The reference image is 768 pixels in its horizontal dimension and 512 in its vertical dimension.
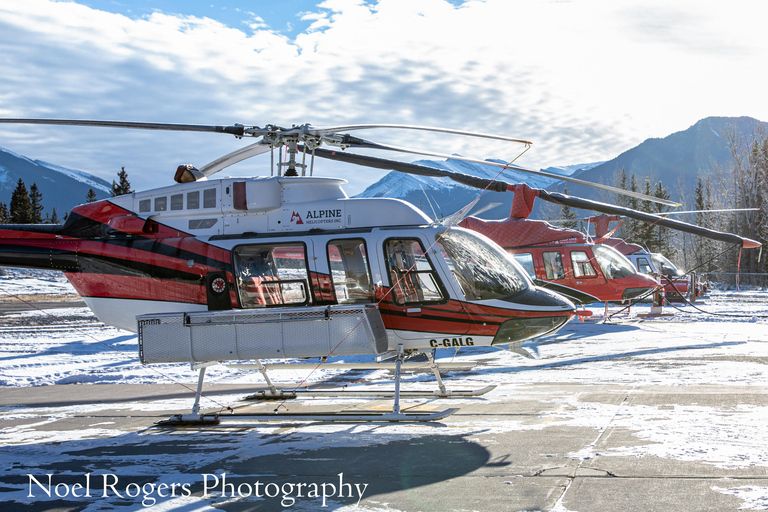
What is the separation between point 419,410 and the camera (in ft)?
28.3

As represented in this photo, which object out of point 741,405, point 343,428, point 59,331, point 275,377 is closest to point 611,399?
point 741,405

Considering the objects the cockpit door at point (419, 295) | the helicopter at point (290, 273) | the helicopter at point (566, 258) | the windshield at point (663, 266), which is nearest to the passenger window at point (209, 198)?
the helicopter at point (290, 273)

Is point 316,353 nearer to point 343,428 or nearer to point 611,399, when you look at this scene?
point 343,428

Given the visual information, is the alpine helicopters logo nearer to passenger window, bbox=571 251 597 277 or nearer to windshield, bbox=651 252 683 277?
passenger window, bbox=571 251 597 277

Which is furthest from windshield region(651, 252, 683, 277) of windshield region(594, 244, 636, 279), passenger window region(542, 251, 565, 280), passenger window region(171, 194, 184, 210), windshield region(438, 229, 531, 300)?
passenger window region(171, 194, 184, 210)

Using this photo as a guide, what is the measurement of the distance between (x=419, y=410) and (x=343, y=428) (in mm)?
1127

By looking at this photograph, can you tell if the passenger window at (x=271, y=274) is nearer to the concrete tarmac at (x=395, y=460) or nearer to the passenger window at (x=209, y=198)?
the passenger window at (x=209, y=198)

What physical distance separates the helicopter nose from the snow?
1062mm

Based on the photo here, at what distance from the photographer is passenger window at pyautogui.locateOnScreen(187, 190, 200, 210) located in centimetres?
902

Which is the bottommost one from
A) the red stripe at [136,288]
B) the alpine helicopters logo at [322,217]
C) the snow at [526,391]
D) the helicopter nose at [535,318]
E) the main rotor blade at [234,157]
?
the snow at [526,391]

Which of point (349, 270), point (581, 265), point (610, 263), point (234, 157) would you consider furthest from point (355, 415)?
point (610, 263)

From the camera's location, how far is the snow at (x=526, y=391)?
6.27 m

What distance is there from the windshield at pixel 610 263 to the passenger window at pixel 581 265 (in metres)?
0.29

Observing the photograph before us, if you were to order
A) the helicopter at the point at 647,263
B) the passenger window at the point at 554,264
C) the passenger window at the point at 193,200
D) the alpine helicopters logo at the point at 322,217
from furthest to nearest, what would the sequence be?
1. the helicopter at the point at 647,263
2. the passenger window at the point at 554,264
3. the passenger window at the point at 193,200
4. the alpine helicopters logo at the point at 322,217
